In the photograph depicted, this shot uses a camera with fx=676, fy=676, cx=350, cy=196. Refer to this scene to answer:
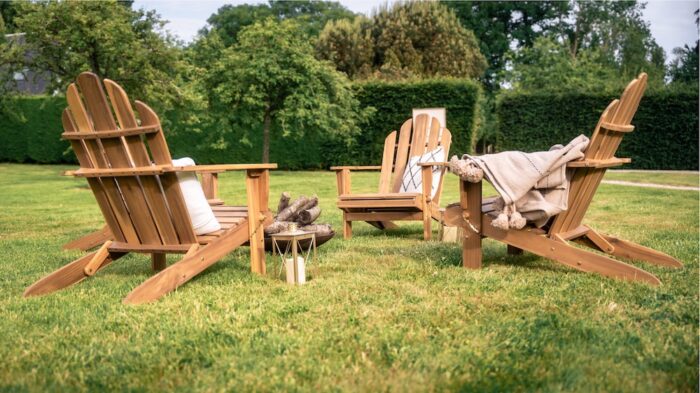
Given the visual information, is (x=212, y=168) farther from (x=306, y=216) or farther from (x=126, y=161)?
(x=306, y=216)

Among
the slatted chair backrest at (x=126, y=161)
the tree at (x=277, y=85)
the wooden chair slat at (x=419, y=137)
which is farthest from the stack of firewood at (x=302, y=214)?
the tree at (x=277, y=85)

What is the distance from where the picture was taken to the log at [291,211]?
15.0ft

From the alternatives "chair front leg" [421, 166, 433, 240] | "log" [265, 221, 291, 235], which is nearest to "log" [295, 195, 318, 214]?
"log" [265, 221, 291, 235]

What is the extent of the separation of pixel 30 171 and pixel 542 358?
56.4 ft

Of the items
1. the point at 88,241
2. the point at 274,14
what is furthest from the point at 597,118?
the point at 274,14

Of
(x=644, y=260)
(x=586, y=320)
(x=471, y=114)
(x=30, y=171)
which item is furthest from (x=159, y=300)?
(x=30, y=171)

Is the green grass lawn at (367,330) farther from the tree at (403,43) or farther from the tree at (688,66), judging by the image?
the tree at (688,66)

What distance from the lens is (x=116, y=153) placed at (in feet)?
11.0

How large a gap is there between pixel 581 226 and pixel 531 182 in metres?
0.72

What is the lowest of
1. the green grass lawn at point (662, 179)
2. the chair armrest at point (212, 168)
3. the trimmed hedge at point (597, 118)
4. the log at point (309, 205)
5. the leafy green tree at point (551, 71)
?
the green grass lawn at point (662, 179)

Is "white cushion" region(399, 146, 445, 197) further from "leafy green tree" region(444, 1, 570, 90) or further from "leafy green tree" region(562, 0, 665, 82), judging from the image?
"leafy green tree" region(562, 0, 665, 82)

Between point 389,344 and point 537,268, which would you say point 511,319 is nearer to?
point 389,344

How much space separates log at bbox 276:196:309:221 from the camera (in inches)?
180

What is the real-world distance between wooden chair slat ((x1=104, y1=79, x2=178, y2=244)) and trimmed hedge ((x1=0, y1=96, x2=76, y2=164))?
16.5 m
